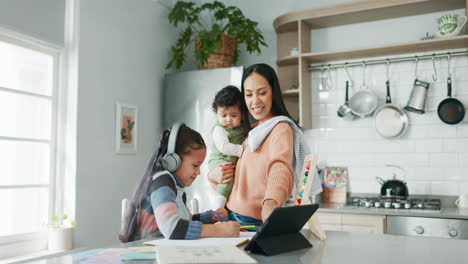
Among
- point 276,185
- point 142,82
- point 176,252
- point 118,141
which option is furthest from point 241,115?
point 142,82

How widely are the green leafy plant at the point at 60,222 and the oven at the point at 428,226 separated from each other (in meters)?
2.06

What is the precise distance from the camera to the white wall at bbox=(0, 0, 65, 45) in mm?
2438

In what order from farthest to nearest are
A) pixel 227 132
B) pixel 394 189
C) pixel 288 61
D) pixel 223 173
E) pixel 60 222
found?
pixel 288 61
pixel 394 189
pixel 60 222
pixel 227 132
pixel 223 173

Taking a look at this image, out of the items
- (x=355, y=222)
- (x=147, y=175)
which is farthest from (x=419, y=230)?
(x=147, y=175)

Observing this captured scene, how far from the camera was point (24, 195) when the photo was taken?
104 inches

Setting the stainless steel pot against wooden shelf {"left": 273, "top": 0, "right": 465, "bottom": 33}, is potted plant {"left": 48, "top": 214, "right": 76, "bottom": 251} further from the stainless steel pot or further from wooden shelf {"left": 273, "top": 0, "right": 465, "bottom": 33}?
wooden shelf {"left": 273, "top": 0, "right": 465, "bottom": 33}

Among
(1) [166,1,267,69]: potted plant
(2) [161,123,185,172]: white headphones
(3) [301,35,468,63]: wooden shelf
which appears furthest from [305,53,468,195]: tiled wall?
(2) [161,123,185,172]: white headphones

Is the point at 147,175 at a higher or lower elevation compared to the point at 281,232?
higher

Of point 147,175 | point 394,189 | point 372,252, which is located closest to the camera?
point 372,252

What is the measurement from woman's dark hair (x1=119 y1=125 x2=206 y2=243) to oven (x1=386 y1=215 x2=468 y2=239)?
190 centimetres

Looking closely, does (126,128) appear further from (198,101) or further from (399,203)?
(399,203)

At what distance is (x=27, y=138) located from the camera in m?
2.66

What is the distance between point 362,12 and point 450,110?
3.24 feet

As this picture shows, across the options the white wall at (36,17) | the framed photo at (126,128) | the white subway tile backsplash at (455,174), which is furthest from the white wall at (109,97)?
the white subway tile backsplash at (455,174)
